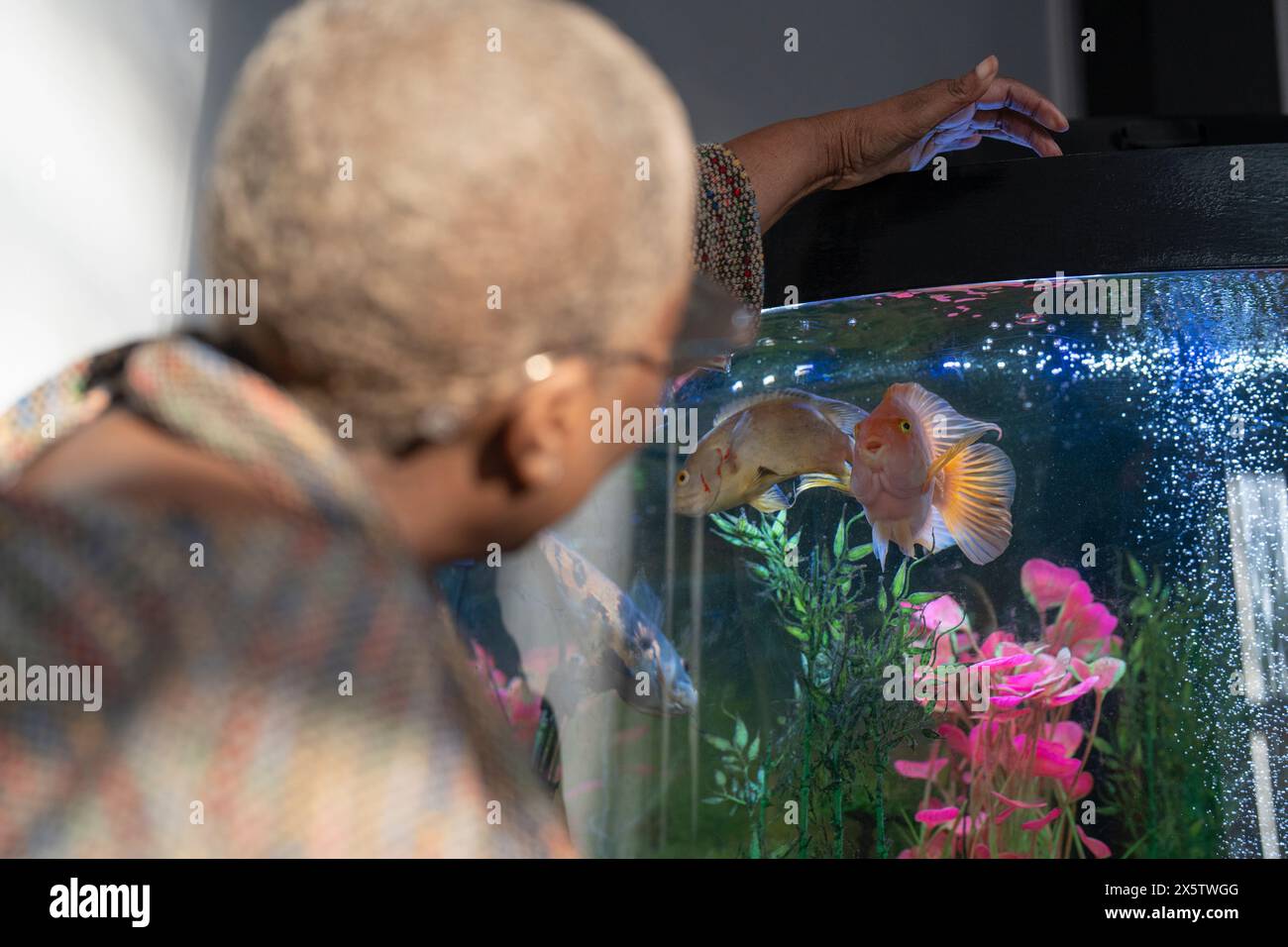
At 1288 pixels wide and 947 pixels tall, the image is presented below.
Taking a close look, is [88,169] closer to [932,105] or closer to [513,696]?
[513,696]

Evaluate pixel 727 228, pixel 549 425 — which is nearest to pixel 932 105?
pixel 727 228

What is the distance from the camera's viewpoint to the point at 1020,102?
1205 mm

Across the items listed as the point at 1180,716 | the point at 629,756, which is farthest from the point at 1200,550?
the point at 629,756

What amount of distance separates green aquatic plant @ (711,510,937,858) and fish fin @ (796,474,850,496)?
0.12ft

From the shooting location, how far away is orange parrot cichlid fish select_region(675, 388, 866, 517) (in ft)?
4.10

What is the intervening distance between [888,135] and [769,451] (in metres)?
0.35

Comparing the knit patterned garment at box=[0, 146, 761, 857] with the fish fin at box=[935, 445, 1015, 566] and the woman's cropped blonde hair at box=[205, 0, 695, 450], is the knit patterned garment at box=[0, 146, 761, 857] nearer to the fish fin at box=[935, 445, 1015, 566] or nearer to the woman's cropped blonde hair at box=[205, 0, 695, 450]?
the woman's cropped blonde hair at box=[205, 0, 695, 450]

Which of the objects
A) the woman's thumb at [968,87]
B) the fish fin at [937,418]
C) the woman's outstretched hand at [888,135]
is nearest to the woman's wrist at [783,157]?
the woman's outstretched hand at [888,135]

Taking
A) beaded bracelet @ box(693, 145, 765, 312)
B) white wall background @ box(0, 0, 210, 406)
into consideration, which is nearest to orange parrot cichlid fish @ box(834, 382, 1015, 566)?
beaded bracelet @ box(693, 145, 765, 312)

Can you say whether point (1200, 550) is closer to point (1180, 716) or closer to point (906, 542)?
point (1180, 716)

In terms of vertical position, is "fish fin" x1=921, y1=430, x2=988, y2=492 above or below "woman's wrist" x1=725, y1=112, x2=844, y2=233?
below

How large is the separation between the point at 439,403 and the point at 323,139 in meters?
0.09

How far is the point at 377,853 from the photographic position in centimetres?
33

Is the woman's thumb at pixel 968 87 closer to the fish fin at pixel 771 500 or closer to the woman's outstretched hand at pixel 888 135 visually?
the woman's outstretched hand at pixel 888 135
